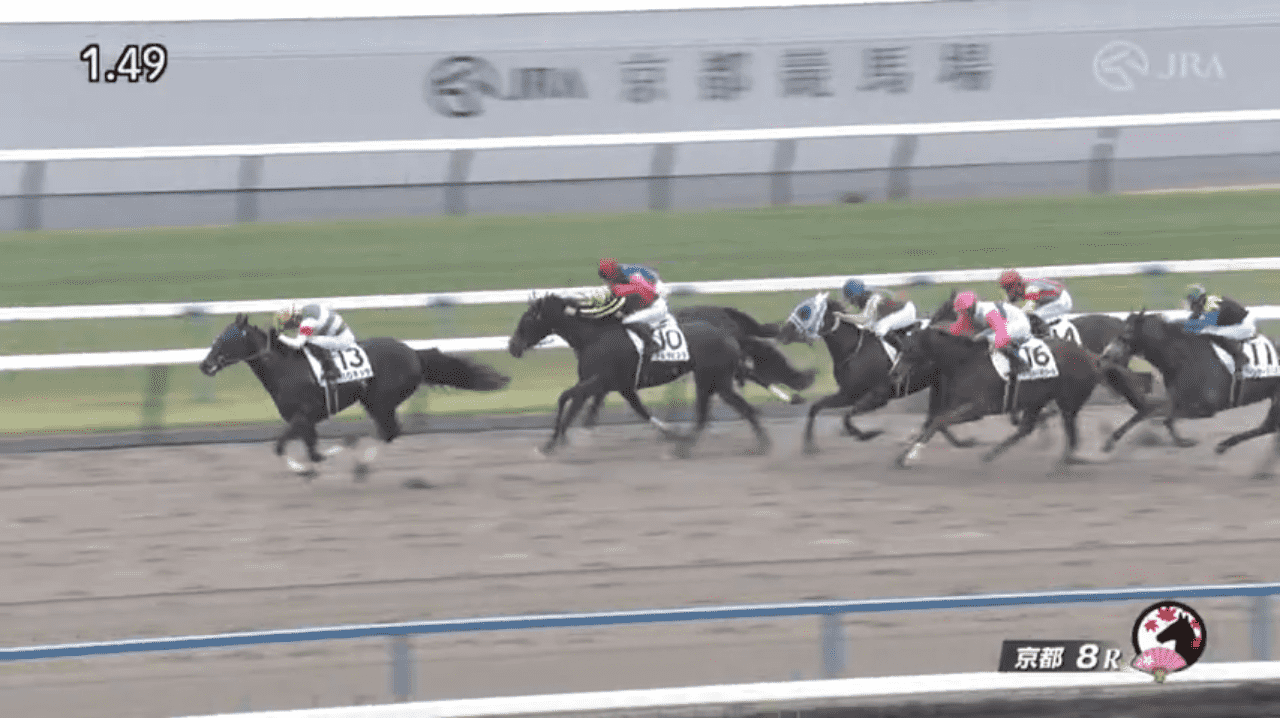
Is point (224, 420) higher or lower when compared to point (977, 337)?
lower

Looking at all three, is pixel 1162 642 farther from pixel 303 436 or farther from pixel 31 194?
pixel 31 194

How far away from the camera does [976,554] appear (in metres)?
8.73

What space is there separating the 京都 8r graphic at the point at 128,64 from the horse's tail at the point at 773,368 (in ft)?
25.4

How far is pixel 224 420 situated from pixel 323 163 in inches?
195

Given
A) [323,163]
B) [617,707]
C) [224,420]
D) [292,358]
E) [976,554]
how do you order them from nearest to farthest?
[617,707]
[976,554]
[292,358]
[224,420]
[323,163]

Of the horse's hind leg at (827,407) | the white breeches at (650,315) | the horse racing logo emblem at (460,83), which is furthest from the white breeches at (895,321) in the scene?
the horse racing logo emblem at (460,83)

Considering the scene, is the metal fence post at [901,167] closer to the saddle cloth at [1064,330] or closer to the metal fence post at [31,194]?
the saddle cloth at [1064,330]

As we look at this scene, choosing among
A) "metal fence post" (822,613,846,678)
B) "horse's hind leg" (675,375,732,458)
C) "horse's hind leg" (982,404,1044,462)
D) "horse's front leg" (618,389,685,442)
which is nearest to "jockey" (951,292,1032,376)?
"horse's hind leg" (982,404,1044,462)

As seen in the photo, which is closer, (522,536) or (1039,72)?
(522,536)

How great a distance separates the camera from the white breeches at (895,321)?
11328 mm

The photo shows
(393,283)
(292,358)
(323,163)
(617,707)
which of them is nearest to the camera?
(617,707)

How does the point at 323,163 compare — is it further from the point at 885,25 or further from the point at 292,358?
the point at 292,358

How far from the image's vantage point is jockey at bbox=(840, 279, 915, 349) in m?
11.3

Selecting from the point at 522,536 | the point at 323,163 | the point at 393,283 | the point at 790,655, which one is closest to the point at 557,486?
the point at 522,536
